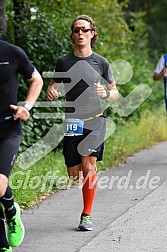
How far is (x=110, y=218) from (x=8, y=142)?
92.0 inches

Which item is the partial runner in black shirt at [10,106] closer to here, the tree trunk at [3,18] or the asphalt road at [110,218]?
the asphalt road at [110,218]

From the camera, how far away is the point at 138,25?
86.7ft

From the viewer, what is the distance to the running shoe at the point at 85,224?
7445 millimetres

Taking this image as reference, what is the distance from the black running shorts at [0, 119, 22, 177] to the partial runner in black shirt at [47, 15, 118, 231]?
4.63 feet

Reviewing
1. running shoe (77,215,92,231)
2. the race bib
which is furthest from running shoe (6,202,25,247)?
the race bib

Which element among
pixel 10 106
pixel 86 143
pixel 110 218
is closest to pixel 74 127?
pixel 86 143

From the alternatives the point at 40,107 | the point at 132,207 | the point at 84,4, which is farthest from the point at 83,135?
the point at 84,4

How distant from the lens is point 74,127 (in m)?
7.52

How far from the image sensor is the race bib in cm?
752

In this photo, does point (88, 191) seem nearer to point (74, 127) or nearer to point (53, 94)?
point (74, 127)

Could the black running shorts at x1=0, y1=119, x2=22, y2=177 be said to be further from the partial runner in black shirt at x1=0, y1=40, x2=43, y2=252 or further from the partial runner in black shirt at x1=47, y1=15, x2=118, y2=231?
the partial runner in black shirt at x1=47, y1=15, x2=118, y2=231

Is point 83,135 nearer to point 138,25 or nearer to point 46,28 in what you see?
point 46,28

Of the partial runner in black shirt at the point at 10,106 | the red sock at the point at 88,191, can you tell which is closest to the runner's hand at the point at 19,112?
the partial runner in black shirt at the point at 10,106

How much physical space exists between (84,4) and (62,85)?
448 inches
